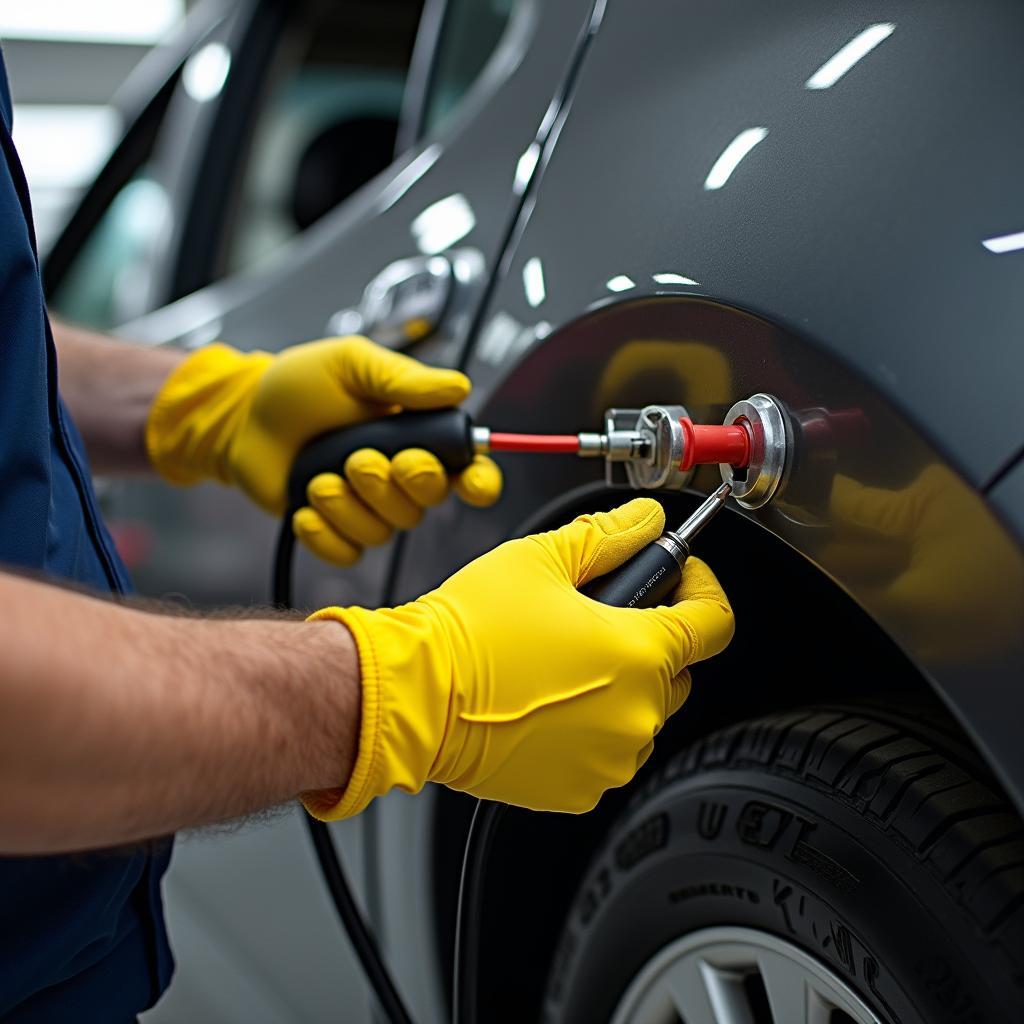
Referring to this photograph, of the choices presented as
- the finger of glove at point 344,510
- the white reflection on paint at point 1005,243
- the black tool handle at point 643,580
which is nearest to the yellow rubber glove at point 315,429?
the finger of glove at point 344,510

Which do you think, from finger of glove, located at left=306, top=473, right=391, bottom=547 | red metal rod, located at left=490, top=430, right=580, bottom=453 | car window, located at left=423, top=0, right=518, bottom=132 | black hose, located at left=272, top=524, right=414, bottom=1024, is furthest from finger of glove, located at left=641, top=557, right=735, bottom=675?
car window, located at left=423, top=0, right=518, bottom=132

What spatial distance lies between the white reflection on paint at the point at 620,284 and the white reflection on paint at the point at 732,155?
9 cm

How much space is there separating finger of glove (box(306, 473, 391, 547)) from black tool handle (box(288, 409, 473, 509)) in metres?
0.02

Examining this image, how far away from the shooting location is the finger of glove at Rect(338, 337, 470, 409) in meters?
0.97

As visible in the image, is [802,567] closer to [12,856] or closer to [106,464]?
[12,856]

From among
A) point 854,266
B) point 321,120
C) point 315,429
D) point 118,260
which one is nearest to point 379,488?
point 315,429

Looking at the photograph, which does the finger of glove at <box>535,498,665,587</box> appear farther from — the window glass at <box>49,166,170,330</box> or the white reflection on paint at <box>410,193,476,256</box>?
the window glass at <box>49,166,170,330</box>

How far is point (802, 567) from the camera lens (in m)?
0.77

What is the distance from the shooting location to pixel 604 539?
0.78m

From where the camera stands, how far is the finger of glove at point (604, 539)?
78 centimetres

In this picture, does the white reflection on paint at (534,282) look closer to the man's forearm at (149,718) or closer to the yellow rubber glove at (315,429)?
the yellow rubber glove at (315,429)

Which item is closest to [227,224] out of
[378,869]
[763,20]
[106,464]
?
[106,464]

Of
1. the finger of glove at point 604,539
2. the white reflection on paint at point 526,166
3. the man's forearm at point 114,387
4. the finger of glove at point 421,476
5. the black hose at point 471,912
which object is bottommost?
the black hose at point 471,912

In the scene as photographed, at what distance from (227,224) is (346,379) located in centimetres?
104
